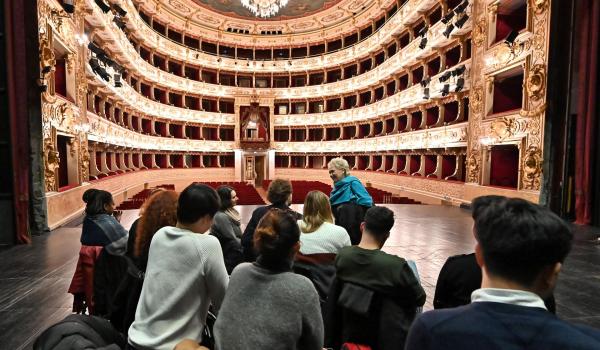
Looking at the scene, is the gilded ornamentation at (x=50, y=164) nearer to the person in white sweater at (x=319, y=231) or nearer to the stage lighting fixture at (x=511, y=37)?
the person in white sweater at (x=319, y=231)

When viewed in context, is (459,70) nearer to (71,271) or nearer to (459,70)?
(459,70)

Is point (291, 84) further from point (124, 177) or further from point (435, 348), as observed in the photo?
point (435, 348)

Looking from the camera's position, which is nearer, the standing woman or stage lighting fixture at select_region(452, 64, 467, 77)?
the standing woman

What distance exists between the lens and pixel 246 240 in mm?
3188

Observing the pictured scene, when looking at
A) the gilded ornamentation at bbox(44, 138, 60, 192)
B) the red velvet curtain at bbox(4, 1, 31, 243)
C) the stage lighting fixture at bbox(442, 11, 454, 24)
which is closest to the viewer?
the red velvet curtain at bbox(4, 1, 31, 243)

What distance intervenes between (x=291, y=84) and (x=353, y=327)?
979 inches

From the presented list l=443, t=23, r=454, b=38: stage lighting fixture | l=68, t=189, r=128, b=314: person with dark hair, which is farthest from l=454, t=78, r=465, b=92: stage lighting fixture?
l=68, t=189, r=128, b=314: person with dark hair

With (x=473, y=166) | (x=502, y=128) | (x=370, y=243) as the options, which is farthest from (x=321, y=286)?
(x=473, y=166)

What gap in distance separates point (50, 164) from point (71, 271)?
374 centimetres

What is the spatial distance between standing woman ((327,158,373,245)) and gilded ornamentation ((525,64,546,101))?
7185 millimetres

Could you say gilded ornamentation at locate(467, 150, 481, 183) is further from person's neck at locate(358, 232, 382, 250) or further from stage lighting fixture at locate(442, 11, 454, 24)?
person's neck at locate(358, 232, 382, 250)

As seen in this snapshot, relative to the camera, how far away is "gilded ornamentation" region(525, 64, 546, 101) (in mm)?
8008

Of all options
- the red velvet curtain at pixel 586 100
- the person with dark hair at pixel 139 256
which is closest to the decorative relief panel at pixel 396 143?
the red velvet curtain at pixel 586 100

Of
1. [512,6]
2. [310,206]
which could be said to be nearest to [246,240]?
[310,206]
